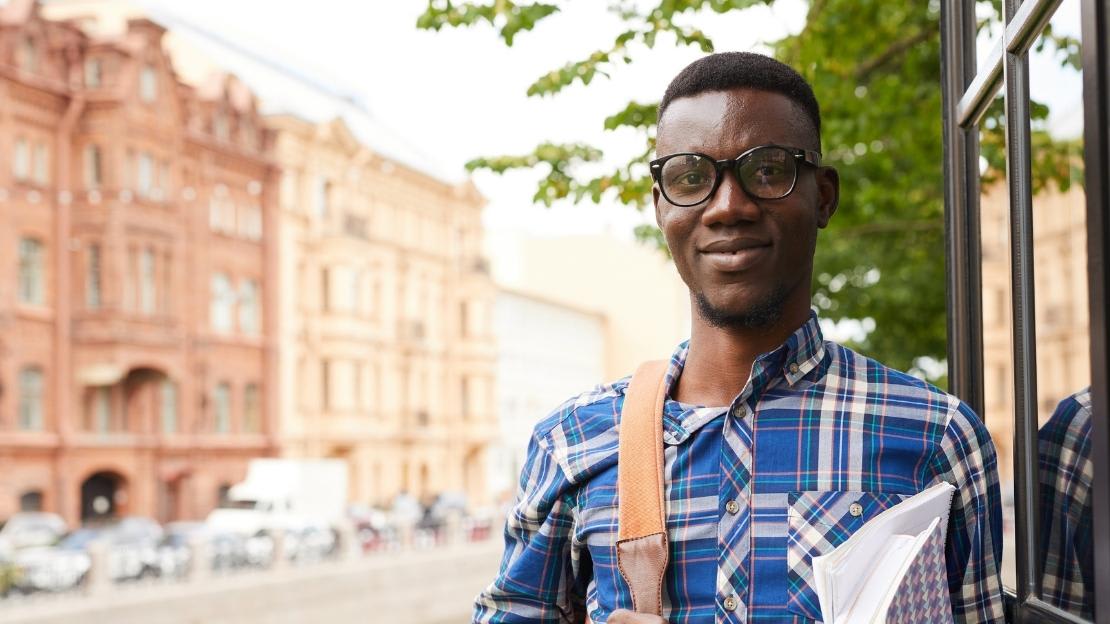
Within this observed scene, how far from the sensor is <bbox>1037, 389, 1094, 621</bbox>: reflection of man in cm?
144

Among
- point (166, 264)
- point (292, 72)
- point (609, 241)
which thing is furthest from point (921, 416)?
point (609, 241)

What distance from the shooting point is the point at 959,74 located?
2.26m

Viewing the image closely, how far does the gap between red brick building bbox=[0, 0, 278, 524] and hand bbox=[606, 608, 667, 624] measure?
2652 centimetres

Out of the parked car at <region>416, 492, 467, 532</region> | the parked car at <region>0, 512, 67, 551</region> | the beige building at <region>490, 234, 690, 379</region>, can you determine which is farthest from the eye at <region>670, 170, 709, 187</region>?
the beige building at <region>490, 234, 690, 379</region>

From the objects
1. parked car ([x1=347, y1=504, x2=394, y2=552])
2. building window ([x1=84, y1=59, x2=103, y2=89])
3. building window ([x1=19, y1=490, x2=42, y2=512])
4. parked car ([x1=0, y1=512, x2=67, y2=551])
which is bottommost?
parked car ([x1=347, y1=504, x2=394, y2=552])

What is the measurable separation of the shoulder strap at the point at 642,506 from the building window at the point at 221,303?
31.9 meters

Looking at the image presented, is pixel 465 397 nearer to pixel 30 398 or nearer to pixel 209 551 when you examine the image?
pixel 30 398

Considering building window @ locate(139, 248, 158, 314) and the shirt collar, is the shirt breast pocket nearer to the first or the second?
the shirt collar

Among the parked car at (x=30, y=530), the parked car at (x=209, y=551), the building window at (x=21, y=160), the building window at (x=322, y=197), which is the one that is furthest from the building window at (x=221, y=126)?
the parked car at (x=30, y=530)

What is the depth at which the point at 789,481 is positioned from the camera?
151 cm

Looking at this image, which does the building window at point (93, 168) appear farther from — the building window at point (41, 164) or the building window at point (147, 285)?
the building window at point (147, 285)

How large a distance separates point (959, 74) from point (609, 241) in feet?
190

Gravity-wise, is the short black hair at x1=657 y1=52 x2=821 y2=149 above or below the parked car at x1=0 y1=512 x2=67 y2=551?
above

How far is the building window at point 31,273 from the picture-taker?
88.7 feet
